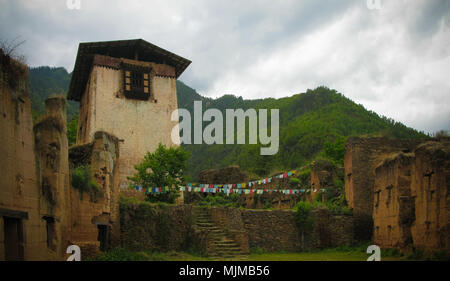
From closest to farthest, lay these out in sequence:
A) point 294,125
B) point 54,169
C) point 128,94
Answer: point 54,169 < point 128,94 < point 294,125

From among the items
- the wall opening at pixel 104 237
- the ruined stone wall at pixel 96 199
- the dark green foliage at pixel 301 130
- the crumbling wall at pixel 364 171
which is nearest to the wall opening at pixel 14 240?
the ruined stone wall at pixel 96 199

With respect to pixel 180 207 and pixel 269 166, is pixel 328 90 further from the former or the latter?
pixel 180 207

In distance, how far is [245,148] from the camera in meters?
66.6

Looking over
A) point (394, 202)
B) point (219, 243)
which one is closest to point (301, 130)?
point (394, 202)

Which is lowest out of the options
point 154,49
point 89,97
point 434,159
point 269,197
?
point 269,197

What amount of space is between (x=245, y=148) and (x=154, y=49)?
1384 inches

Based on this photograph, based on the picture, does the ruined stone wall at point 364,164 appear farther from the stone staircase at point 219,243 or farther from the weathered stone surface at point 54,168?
the weathered stone surface at point 54,168

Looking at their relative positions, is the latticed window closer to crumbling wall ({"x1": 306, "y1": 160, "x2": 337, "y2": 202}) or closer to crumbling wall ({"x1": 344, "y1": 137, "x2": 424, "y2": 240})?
crumbling wall ({"x1": 306, "y1": 160, "x2": 337, "y2": 202})

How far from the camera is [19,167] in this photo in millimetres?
12250

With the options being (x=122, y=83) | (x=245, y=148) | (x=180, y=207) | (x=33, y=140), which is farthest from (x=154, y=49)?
(x=245, y=148)

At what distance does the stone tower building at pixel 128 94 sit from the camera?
31047 millimetres

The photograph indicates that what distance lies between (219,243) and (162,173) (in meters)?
6.91

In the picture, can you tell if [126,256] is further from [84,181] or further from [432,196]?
[432,196]

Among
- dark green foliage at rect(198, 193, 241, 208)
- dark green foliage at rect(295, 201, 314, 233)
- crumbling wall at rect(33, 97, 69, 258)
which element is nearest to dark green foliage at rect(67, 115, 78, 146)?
dark green foliage at rect(198, 193, 241, 208)
